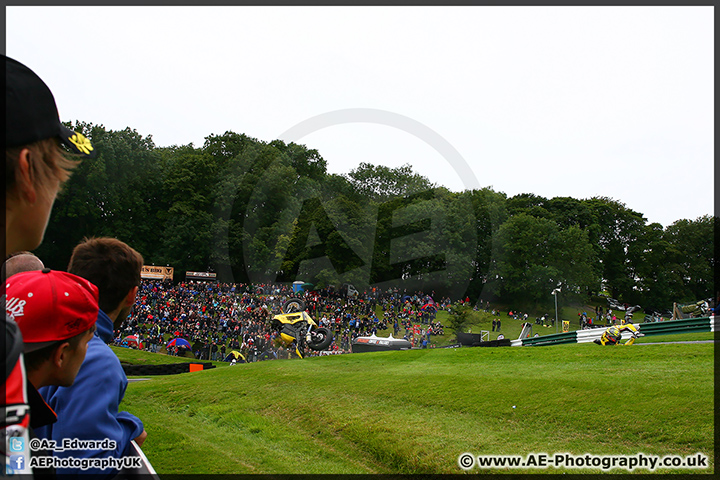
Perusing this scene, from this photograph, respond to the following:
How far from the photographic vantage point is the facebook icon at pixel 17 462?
123cm

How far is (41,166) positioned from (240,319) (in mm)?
35772

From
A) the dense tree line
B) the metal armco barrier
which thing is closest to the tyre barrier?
the metal armco barrier

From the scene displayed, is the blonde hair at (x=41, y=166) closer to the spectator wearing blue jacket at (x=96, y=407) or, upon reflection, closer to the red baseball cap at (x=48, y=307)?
the red baseball cap at (x=48, y=307)

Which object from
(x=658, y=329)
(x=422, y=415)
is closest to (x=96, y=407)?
(x=422, y=415)

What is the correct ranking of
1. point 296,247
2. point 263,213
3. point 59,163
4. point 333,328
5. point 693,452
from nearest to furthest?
1. point 59,163
2. point 693,452
3. point 333,328
4. point 296,247
5. point 263,213

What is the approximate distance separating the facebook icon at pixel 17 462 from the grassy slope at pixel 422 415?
691 cm

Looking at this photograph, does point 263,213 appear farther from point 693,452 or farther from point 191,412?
point 693,452

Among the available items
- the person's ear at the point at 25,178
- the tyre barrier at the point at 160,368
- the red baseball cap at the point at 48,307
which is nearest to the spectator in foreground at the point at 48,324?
the red baseball cap at the point at 48,307

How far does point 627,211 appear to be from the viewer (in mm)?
78188

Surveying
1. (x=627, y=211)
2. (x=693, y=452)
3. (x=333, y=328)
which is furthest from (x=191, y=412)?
(x=627, y=211)

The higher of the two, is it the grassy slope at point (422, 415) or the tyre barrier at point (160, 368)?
the grassy slope at point (422, 415)

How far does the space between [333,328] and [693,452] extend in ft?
99.0

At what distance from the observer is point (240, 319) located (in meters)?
35.6

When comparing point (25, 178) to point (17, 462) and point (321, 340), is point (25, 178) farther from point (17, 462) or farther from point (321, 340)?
point (321, 340)
